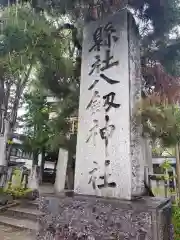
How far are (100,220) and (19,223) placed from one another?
4.21 metres

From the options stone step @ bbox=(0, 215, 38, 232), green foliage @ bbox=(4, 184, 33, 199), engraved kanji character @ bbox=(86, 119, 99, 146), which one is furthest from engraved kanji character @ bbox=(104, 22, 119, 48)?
green foliage @ bbox=(4, 184, 33, 199)

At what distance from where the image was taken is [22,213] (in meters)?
5.77

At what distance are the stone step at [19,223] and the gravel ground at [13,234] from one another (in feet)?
0.33

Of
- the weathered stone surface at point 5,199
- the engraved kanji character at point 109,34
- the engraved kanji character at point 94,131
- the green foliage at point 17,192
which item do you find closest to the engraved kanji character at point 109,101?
the engraved kanji character at point 94,131

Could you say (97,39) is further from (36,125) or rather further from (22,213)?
(36,125)

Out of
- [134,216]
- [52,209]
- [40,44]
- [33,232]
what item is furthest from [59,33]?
[33,232]

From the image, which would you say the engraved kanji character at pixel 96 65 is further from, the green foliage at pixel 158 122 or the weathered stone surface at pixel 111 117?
the green foliage at pixel 158 122

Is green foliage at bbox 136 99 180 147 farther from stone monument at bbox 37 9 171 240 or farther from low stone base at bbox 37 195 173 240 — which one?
low stone base at bbox 37 195 173 240

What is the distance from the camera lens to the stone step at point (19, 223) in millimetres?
4855

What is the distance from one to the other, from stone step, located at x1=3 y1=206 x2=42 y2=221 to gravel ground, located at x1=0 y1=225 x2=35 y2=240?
2.25ft

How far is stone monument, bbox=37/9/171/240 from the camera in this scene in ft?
5.61

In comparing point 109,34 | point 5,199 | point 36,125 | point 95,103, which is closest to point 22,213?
point 5,199

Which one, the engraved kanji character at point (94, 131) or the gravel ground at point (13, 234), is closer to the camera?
the engraved kanji character at point (94, 131)

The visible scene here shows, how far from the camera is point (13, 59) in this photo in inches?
138
